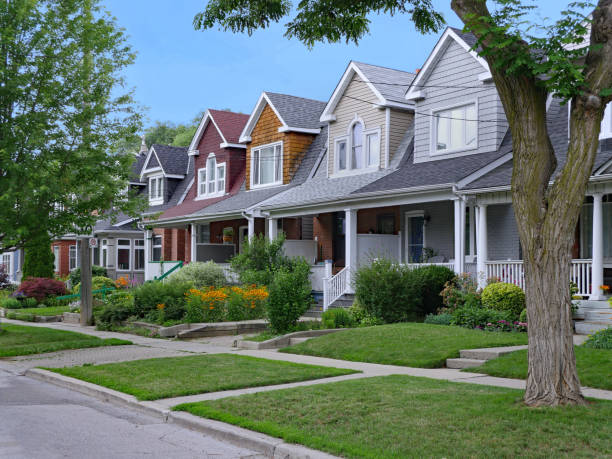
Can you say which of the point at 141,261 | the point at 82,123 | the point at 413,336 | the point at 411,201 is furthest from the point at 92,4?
the point at 141,261

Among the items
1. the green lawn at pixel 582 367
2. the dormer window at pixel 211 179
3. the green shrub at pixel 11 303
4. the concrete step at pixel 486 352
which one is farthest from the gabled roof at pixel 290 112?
the green lawn at pixel 582 367

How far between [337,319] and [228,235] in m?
15.5

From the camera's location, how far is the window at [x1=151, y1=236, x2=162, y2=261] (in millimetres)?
37469

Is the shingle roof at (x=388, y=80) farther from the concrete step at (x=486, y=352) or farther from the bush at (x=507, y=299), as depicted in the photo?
the concrete step at (x=486, y=352)

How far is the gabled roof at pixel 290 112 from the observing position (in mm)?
27797

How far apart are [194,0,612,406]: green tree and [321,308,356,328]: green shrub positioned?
31.0 ft

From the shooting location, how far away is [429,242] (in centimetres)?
2170

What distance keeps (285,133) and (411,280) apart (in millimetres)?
12205

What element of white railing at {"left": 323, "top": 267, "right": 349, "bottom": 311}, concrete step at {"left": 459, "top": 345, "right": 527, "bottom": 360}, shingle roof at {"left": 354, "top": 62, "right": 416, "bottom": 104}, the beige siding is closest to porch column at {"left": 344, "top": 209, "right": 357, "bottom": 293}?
white railing at {"left": 323, "top": 267, "right": 349, "bottom": 311}

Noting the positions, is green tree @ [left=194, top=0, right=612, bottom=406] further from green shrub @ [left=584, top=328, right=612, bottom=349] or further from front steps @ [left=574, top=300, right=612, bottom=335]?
front steps @ [left=574, top=300, right=612, bottom=335]

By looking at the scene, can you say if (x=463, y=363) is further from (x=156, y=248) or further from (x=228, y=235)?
(x=156, y=248)

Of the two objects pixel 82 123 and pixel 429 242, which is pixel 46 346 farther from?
pixel 429 242

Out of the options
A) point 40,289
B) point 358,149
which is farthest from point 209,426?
point 40,289

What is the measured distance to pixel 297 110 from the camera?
2878 cm
